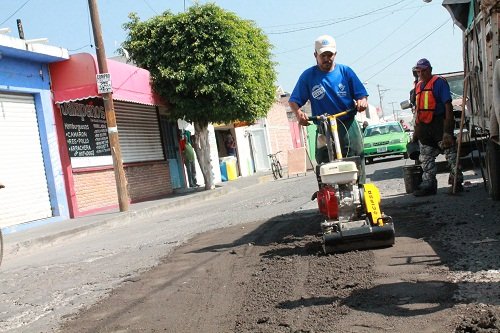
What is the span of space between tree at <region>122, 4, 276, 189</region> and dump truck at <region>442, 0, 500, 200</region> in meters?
10.7

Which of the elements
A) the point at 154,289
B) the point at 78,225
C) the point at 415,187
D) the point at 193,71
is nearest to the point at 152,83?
the point at 193,71

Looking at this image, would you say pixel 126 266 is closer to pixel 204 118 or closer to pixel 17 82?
pixel 17 82

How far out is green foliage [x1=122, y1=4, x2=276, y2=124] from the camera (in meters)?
18.7

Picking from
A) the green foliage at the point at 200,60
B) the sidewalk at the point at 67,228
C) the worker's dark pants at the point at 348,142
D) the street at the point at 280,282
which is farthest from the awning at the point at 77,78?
the worker's dark pants at the point at 348,142

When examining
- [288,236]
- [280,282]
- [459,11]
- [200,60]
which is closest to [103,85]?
[200,60]

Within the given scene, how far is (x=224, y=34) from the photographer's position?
61.5 feet

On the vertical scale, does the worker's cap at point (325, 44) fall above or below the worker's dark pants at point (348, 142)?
above

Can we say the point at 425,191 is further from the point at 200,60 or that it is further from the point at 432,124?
the point at 200,60

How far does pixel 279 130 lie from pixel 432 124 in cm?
3663

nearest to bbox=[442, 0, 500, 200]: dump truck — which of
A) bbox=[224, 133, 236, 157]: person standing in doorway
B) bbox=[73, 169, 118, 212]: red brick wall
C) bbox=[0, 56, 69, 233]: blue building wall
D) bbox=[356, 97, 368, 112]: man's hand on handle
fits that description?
bbox=[356, 97, 368, 112]: man's hand on handle

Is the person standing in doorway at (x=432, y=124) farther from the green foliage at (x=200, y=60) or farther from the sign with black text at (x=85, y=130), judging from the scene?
the green foliage at (x=200, y=60)

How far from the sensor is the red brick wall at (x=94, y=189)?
53.7ft

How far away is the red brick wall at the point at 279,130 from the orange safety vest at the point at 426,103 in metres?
31.7

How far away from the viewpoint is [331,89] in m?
6.23
